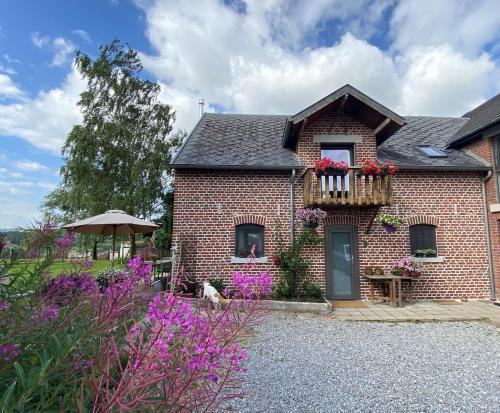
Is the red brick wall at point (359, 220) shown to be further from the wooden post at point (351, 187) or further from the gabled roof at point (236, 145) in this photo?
the wooden post at point (351, 187)

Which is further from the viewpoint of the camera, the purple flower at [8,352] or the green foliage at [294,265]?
the green foliage at [294,265]

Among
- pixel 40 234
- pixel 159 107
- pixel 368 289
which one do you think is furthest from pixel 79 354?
pixel 159 107

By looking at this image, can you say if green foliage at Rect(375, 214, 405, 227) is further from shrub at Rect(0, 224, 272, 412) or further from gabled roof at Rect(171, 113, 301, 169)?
shrub at Rect(0, 224, 272, 412)

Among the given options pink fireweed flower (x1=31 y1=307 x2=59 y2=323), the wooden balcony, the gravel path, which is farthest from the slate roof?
pink fireweed flower (x1=31 y1=307 x2=59 y2=323)

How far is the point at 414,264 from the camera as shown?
8062 mm

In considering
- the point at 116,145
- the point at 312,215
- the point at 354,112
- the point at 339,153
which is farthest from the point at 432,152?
the point at 116,145

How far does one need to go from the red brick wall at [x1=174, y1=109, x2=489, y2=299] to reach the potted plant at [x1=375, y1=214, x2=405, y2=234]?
316 millimetres

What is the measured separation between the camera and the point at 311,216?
807cm

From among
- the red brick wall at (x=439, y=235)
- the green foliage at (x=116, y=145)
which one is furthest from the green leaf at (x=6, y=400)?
the green foliage at (x=116, y=145)

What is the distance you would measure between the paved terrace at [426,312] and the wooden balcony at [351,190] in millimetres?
2634

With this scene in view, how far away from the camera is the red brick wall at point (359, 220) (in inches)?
328

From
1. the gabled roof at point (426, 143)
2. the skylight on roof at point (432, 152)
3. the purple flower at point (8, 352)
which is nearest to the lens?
the purple flower at point (8, 352)

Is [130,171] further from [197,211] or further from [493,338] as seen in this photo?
[493,338]

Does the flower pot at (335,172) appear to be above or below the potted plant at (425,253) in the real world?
above
